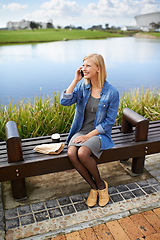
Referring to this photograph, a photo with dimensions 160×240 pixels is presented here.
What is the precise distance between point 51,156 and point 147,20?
12938mm

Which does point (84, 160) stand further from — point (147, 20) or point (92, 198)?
point (147, 20)

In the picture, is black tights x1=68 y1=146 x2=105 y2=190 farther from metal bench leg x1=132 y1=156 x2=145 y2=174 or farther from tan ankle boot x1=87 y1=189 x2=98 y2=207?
metal bench leg x1=132 y1=156 x2=145 y2=174

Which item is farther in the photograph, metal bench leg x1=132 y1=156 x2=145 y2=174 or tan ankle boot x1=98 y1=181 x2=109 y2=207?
metal bench leg x1=132 y1=156 x2=145 y2=174

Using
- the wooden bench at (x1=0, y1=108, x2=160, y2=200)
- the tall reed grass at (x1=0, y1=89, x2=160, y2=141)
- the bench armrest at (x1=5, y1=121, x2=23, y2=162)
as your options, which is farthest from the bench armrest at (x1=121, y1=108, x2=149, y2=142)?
the bench armrest at (x1=5, y1=121, x2=23, y2=162)

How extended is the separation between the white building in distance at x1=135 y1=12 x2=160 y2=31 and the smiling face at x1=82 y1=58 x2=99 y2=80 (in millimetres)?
11858

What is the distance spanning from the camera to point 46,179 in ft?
8.68

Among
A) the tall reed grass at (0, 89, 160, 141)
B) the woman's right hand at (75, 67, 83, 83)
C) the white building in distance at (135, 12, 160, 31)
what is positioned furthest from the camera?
the white building in distance at (135, 12, 160, 31)

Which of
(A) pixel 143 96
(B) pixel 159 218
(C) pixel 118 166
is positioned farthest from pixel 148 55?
(B) pixel 159 218

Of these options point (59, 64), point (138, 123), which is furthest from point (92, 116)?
point (59, 64)

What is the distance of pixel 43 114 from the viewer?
359 cm

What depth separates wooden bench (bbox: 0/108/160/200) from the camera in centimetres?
213

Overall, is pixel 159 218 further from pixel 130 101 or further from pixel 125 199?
pixel 130 101

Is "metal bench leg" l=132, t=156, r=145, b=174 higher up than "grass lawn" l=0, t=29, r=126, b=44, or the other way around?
"grass lawn" l=0, t=29, r=126, b=44

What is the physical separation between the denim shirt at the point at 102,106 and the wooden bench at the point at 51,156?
20 centimetres
